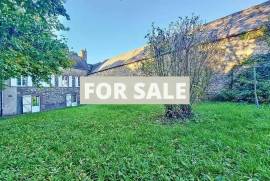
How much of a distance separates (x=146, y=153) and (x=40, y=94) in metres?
22.9

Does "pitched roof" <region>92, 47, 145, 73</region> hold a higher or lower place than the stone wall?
higher

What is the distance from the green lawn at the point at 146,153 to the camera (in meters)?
3.35

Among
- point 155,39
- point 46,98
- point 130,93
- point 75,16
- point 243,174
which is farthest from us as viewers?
point 46,98

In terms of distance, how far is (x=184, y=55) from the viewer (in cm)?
703

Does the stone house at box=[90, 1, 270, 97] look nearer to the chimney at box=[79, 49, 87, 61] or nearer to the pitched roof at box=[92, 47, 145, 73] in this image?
the pitched roof at box=[92, 47, 145, 73]

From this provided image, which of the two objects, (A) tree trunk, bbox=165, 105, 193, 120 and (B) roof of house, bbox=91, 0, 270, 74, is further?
(B) roof of house, bbox=91, 0, 270, 74

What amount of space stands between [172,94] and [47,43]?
21.4 feet

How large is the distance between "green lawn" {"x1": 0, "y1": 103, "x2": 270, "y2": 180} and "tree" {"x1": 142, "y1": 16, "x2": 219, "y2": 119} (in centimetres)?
112

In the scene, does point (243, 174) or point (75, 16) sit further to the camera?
point (75, 16)

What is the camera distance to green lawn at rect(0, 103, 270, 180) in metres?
3.35

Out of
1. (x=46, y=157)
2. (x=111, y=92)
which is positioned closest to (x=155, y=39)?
(x=111, y=92)

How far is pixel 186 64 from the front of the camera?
700 centimetres

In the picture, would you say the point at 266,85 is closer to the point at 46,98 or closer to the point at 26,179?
the point at 26,179

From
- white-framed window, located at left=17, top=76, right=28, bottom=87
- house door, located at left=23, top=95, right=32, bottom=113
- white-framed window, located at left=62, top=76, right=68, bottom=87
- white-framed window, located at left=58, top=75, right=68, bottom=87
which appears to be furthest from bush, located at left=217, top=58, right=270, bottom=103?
white-framed window, located at left=62, top=76, right=68, bottom=87
